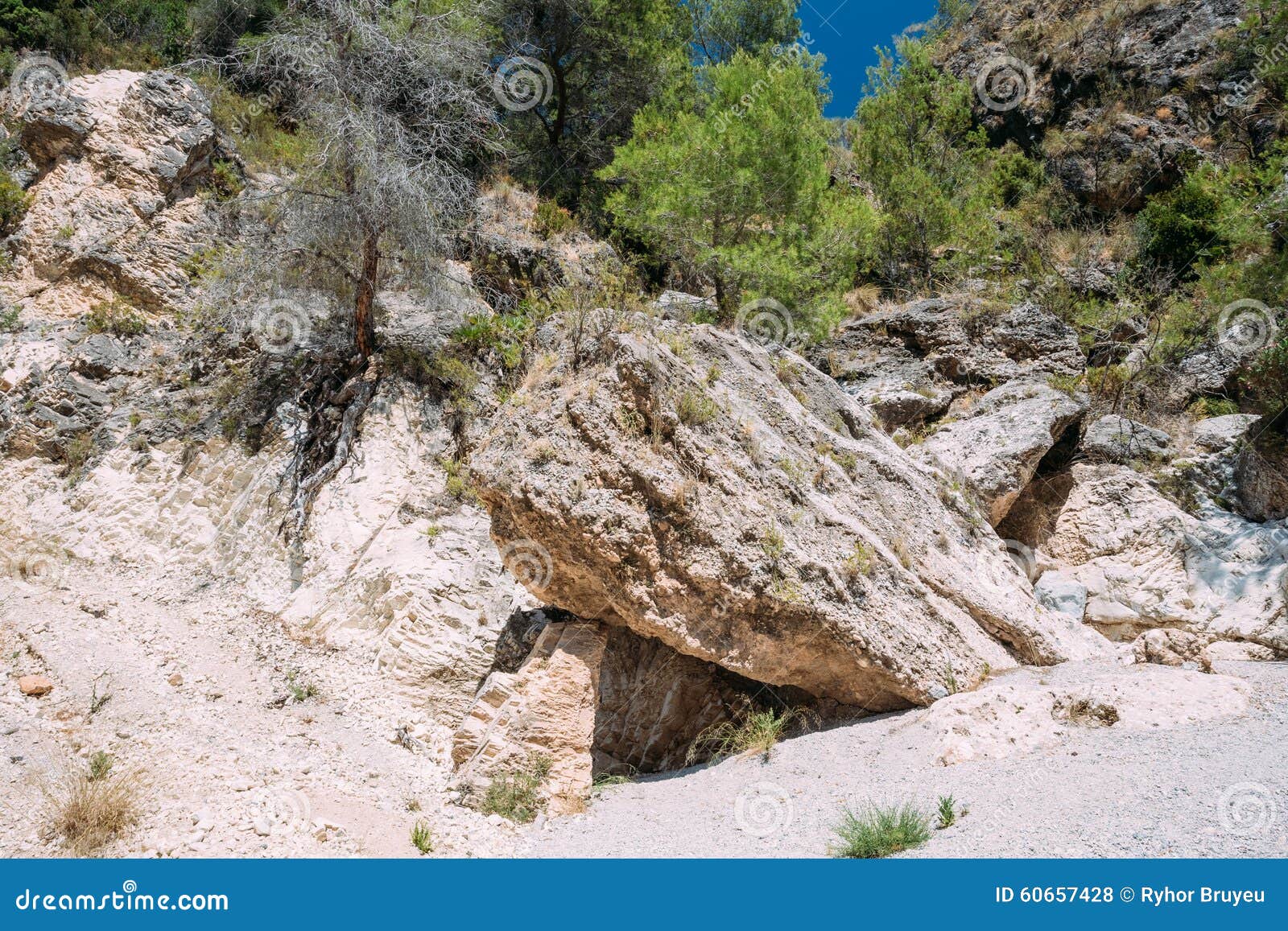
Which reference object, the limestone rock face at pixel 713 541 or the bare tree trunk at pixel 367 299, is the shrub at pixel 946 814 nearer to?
the limestone rock face at pixel 713 541

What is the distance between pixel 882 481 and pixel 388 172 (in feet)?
22.1

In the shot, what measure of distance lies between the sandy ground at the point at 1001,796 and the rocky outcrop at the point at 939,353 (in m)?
5.60

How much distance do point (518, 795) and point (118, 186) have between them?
10044 mm

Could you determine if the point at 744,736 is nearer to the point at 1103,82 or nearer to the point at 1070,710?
the point at 1070,710

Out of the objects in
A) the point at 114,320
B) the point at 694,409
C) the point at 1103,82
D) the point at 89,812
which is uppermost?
the point at 1103,82

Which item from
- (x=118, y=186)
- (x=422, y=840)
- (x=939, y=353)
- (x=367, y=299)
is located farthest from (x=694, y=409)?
(x=118, y=186)

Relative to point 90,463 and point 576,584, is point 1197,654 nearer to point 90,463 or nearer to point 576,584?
point 576,584

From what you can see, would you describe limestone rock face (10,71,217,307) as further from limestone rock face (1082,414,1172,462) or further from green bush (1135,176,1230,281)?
green bush (1135,176,1230,281)

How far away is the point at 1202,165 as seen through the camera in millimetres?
15711

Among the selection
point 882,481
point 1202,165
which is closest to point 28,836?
point 882,481

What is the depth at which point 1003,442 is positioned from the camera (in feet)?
30.2

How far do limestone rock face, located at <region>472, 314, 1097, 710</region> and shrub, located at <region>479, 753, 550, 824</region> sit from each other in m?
1.30

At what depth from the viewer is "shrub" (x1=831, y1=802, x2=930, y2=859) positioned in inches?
158

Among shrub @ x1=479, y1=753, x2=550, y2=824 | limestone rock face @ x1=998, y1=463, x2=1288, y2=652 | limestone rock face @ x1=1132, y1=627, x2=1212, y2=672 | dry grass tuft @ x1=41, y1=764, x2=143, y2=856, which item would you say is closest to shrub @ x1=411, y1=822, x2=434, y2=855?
shrub @ x1=479, y1=753, x2=550, y2=824
